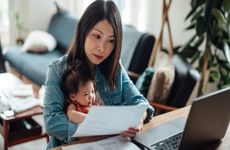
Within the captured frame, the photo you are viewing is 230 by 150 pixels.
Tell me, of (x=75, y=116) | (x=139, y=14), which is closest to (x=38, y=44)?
(x=139, y=14)

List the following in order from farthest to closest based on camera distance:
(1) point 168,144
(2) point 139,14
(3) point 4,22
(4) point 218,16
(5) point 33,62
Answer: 1. (3) point 4,22
2. (2) point 139,14
3. (5) point 33,62
4. (4) point 218,16
5. (1) point 168,144

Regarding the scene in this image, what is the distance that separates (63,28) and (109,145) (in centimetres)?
282

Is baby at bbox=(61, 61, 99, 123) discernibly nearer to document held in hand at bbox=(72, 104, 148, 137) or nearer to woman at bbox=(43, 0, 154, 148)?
woman at bbox=(43, 0, 154, 148)

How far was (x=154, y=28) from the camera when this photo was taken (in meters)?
2.88

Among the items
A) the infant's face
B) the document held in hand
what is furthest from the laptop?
the infant's face

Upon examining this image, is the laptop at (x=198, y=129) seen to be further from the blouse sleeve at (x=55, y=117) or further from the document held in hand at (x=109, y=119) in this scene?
the blouse sleeve at (x=55, y=117)

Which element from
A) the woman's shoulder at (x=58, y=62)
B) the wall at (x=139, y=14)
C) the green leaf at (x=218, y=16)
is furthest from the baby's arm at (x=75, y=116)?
the wall at (x=139, y=14)

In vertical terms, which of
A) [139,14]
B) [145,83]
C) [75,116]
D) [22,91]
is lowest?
[22,91]

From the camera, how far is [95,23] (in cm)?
93

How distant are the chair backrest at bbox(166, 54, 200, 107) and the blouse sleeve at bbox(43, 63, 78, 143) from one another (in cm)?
90

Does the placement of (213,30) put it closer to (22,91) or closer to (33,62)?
(22,91)

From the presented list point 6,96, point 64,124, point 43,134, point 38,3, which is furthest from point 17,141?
point 38,3

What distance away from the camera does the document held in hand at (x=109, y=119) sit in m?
Answer: 0.66

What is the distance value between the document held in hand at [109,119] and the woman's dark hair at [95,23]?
311 mm
